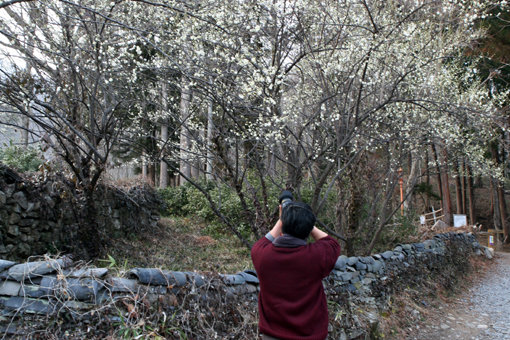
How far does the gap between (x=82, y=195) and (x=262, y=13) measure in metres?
3.91

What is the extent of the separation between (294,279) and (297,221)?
13.4 inches

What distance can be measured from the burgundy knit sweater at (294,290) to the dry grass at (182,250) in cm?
258

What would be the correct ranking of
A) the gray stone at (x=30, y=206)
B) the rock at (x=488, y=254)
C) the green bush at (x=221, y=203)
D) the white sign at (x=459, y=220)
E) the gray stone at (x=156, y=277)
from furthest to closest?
the white sign at (x=459, y=220), the rock at (x=488, y=254), the green bush at (x=221, y=203), the gray stone at (x=30, y=206), the gray stone at (x=156, y=277)

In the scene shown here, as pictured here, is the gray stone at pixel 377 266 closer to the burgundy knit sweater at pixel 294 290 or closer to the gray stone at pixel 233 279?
the gray stone at pixel 233 279

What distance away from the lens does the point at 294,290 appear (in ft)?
7.36

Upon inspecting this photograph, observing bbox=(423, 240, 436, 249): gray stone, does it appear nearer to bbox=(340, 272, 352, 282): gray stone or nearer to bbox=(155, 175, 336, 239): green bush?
bbox=(155, 175, 336, 239): green bush

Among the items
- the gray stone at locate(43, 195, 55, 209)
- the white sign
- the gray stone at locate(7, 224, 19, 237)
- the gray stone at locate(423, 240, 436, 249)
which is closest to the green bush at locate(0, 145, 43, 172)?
the gray stone at locate(43, 195, 55, 209)

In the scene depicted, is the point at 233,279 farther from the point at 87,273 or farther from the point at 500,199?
the point at 500,199

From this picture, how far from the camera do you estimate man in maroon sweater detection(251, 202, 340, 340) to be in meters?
2.23

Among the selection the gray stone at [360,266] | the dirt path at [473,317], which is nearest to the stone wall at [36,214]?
the gray stone at [360,266]

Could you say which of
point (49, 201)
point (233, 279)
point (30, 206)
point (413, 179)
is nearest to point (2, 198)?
point (30, 206)

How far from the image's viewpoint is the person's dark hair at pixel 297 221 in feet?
7.50

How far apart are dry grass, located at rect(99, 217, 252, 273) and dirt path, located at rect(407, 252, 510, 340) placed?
2865 millimetres

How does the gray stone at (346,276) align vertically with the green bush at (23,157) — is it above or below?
below
